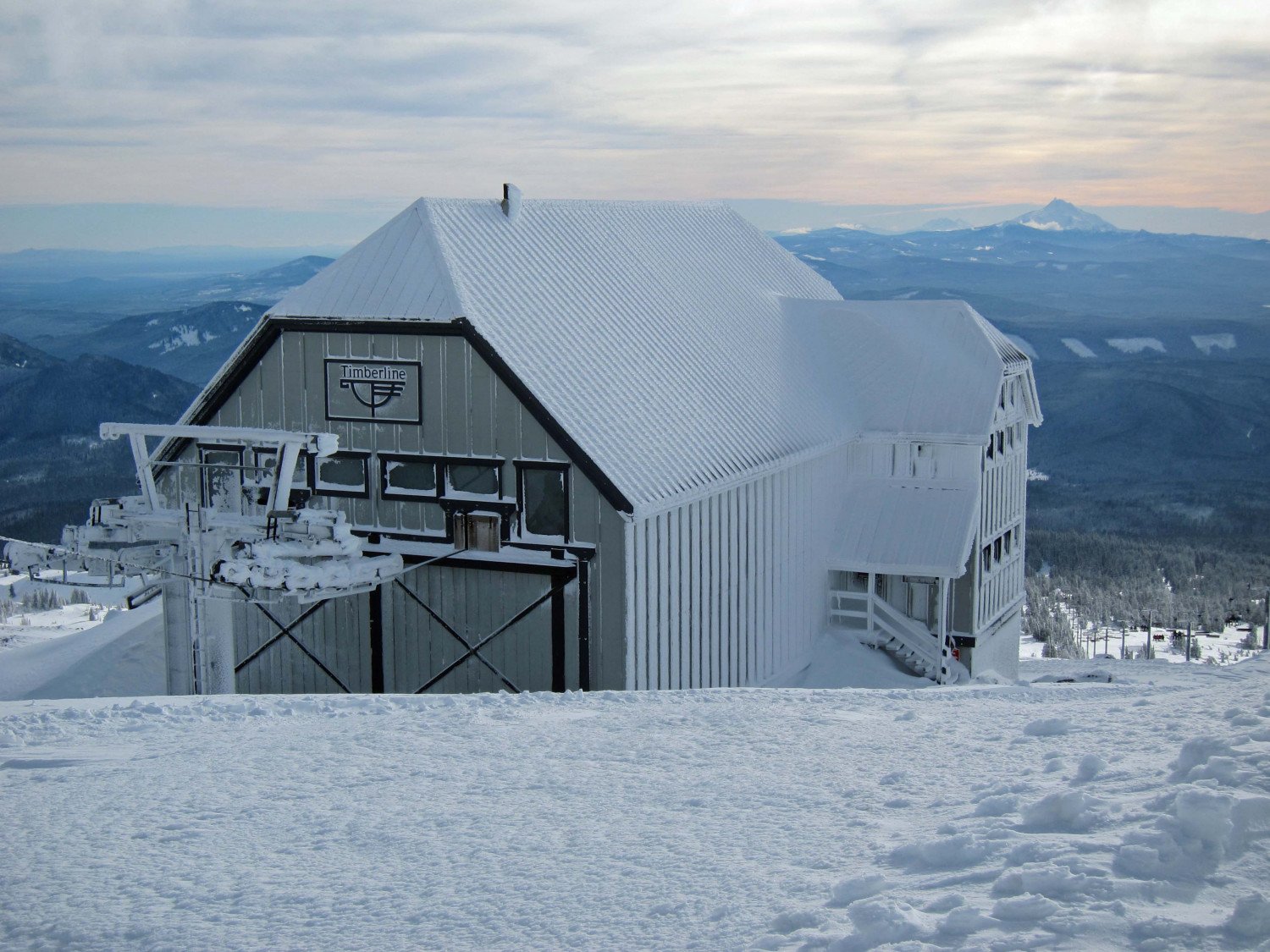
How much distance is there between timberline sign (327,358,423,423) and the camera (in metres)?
Result: 19.8

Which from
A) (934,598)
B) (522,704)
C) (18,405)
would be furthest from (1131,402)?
(522,704)

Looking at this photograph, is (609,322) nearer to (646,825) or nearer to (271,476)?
(271,476)

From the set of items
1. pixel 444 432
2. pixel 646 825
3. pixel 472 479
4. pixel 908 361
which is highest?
pixel 908 361

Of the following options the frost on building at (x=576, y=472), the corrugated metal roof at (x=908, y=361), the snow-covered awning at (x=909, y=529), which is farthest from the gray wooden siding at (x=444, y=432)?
the corrugated metal roof at (x=908, y=361)

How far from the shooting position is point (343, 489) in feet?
67.9

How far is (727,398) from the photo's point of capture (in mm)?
22812

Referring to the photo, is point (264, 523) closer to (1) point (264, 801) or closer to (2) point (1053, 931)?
(1) point (264, 801)

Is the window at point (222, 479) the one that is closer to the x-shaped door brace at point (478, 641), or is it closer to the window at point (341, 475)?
the window at point (341, 475)

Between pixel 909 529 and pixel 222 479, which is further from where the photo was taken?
pixel 909 529

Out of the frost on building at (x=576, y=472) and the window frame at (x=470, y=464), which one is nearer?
the frost on building at (x=576, y=472)

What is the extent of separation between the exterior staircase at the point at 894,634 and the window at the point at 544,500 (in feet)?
26.0

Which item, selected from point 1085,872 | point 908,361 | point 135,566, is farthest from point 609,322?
point 1085,872

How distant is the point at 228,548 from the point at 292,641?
4835 millimetres

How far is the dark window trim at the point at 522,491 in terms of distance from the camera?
18625 millimetres
